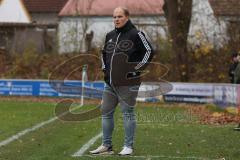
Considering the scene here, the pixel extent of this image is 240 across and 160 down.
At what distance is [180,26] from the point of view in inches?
973

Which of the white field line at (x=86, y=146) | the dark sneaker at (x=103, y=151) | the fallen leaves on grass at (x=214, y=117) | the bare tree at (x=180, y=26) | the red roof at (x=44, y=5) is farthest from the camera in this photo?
the red roof at (x=44, y=5)

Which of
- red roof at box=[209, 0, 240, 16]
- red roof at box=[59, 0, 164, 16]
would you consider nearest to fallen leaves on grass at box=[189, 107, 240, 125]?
red roof at box=[209, 0, 240, 16]

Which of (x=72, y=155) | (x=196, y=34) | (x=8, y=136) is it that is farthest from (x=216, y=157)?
(x=196, y=34)

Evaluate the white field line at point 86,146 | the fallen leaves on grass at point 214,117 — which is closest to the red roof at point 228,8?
the fallen leaves on grass at point 214,117

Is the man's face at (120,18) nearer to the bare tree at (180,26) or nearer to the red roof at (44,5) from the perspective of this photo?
the bare tree at (180,26)

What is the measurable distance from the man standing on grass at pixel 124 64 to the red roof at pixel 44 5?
1279 inches

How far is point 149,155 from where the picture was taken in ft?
29.5

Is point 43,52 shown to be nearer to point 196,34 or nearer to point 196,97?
point 196,34

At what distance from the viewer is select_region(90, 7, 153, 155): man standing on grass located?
8641 mm

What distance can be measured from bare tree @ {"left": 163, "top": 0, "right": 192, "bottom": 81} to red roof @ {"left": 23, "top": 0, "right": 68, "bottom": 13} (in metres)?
17.4

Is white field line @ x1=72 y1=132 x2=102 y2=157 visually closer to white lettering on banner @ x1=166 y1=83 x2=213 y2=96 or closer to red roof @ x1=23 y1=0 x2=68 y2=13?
white lettering on banner @ x1=166 y1=83 x2=213 y2=96

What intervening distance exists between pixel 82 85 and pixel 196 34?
706 cm

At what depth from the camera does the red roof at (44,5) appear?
41.2 metres

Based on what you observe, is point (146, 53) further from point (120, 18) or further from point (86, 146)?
point (86, 146)
